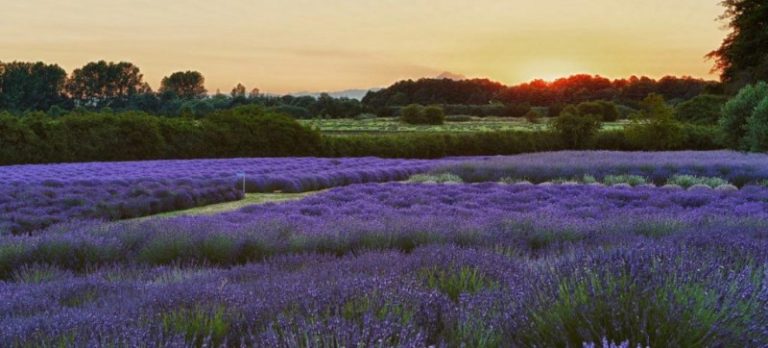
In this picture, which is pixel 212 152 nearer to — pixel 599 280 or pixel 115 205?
pixel 115 205

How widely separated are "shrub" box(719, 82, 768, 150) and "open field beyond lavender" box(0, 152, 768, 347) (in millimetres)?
19774

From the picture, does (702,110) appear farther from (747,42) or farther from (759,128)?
(759,128)

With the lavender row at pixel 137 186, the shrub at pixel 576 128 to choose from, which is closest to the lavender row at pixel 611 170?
the lavender row at pixel 137 186

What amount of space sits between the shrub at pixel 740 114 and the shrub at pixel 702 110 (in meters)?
14.6

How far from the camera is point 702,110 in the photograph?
153ft

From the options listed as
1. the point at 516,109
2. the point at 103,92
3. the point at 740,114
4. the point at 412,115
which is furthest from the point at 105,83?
the point at 740,114

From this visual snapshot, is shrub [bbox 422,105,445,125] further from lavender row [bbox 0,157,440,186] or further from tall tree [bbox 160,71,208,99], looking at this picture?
lavender row [bbox 0,157,440,186]

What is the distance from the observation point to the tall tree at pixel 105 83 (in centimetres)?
4838

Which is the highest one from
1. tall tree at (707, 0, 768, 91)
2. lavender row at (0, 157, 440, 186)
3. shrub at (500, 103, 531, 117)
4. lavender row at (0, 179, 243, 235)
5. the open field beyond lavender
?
tall tree at (707, 0, 768, 91)

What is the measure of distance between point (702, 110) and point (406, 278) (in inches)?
1922

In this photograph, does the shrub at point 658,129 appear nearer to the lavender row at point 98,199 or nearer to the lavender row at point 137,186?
the lavender row at point 137,186

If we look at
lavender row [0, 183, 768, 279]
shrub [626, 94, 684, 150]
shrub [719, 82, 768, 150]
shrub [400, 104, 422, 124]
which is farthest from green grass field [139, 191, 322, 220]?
shrub [400, 104, 422, 124]

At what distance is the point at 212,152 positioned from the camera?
33.0 m

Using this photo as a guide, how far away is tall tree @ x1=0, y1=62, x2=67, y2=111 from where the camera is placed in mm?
43406
